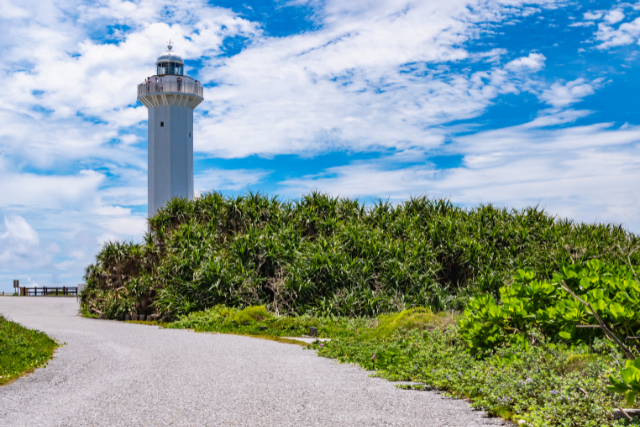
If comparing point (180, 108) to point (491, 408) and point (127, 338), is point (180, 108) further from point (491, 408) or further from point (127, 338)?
point (491, 408)

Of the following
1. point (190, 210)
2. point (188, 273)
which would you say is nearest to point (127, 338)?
point (188, 273)

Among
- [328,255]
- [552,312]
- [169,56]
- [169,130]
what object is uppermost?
[169,56]

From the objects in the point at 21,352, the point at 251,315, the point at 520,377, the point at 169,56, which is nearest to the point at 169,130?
the point at 169,56

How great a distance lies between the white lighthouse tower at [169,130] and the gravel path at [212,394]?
24.9 m

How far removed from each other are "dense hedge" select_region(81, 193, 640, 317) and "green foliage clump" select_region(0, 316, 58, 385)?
18.6 ft

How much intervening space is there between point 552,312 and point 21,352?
8.38 meters

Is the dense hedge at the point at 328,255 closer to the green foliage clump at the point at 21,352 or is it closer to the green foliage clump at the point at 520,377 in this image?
the green foliage clump at the point at 21,352

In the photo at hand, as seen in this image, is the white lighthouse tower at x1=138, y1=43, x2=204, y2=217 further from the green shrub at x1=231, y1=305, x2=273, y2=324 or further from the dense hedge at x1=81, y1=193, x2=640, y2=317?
the green shrub at x1=231, y1=305, x2=273, y2=324

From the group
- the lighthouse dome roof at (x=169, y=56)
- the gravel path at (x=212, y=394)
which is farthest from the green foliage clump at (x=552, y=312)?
the lighthouse dome roof at (x=169, y=56)

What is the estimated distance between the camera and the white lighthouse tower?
33656 millimetres

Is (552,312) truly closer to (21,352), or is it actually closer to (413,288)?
(21,352)

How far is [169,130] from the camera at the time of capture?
34.0 metres

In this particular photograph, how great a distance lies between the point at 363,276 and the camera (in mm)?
15773

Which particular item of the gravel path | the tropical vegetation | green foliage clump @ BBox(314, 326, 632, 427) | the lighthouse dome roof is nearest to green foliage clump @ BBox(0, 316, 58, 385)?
the gravel path
